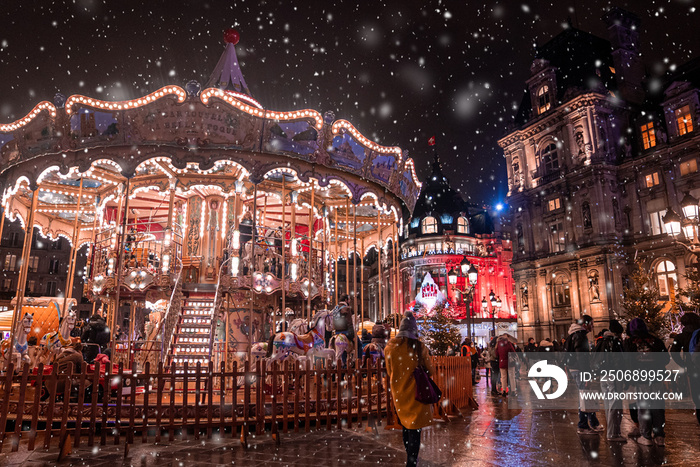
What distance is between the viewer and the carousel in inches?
410

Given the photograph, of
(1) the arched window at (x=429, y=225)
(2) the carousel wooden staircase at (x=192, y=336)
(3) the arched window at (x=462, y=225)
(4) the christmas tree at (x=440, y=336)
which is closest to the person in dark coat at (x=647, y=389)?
(2) the carousel wooden staircase at (x=192, y=336)

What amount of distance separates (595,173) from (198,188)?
1132 inches

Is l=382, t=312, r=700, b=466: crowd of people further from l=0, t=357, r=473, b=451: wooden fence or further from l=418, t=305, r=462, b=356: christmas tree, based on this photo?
l=418, t=305, r=462, b=356: christmas tree

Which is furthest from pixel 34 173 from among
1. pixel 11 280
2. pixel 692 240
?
pixel 11 280

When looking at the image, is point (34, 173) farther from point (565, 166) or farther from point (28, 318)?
point (565, 166)

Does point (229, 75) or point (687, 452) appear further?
point (229, 75)

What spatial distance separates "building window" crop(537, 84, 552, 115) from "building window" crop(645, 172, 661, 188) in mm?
9791

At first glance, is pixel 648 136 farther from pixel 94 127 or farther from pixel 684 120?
pixel 94 127

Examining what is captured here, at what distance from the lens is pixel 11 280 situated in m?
48.1

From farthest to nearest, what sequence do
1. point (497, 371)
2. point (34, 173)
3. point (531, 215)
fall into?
point (531, 215), point (497, 371), point (34, 173)

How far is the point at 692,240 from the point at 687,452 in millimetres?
5473

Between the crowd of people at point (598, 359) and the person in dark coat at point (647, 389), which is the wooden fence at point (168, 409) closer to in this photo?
the crowd of people at point (598, 359)

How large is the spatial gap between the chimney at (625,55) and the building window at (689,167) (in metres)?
8.14

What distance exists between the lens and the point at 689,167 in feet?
94.9
